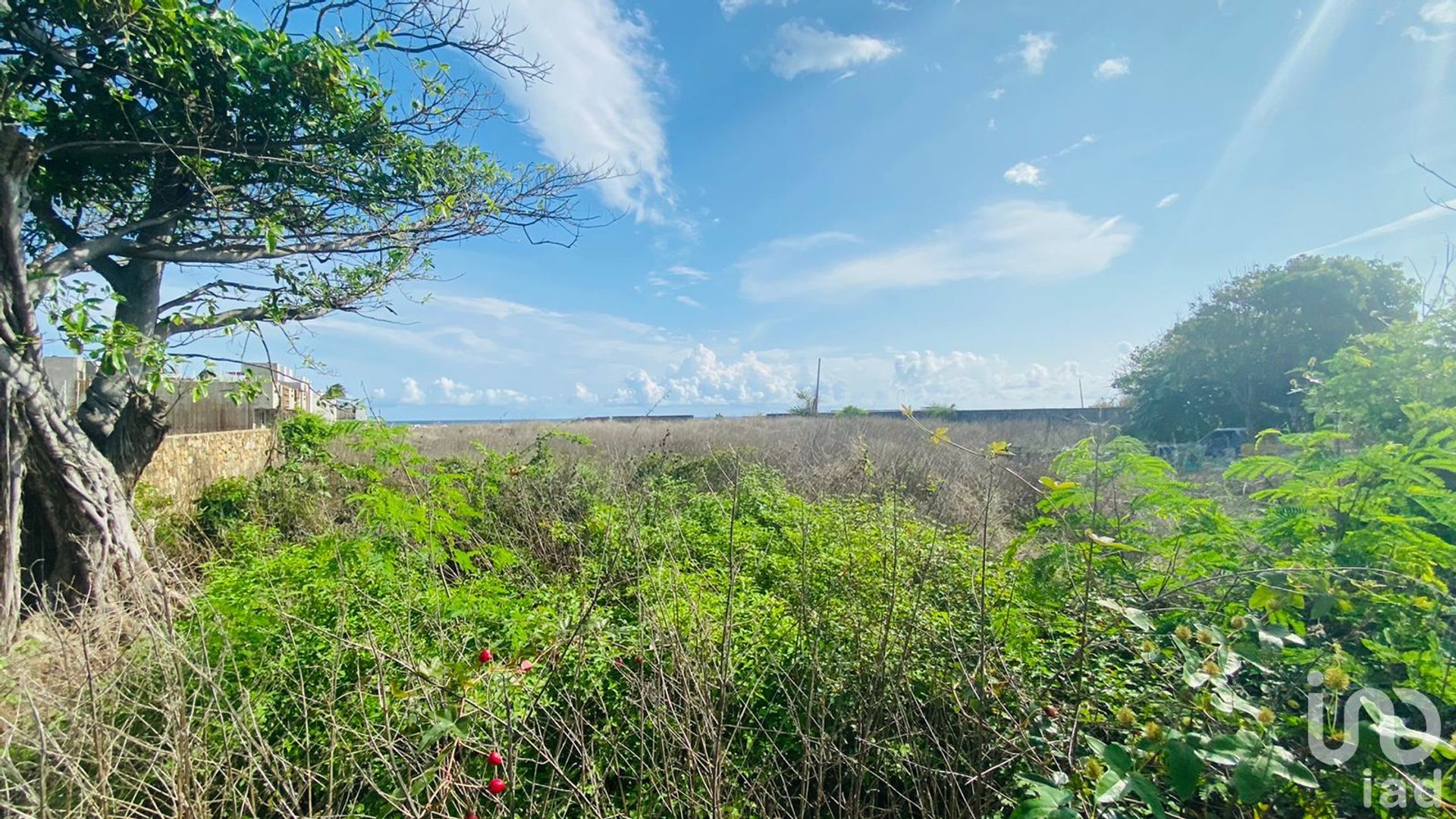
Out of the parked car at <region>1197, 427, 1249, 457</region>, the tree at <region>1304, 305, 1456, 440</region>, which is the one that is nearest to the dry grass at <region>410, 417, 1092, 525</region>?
the tree at <region>1304, 305, 1456, 440</region>

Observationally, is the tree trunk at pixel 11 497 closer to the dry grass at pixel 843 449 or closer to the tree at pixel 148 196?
the tree at pixel 148 196

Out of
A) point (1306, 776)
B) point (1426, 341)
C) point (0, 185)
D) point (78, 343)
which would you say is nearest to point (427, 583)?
point (78, 343)

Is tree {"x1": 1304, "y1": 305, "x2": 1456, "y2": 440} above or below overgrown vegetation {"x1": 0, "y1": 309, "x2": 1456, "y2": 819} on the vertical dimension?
above

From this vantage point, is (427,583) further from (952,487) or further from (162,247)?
(952,487)

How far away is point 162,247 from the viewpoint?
4504 mm

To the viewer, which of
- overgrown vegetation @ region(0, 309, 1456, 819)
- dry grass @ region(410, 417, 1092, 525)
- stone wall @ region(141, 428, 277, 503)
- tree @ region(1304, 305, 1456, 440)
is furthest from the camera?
dry grass @ region(410, 417, 1092, 525)

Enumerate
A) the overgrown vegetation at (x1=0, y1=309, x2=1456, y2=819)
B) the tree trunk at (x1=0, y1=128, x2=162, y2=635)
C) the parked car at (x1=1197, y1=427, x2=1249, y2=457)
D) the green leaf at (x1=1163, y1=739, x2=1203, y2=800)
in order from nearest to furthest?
the green leaf at (x1=1163, y1=739, x2=1203, y2=800), the overgrown vegetation at (x1=0, y1=309, x2=1456, y2=819), the tree trunk at (x1=0, y1=128, x2=162, y2=635), the parked car at (x1=1197, y1=427, x2=1249, y2=457)

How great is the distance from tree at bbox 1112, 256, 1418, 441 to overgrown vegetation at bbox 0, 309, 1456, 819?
47.0 feet

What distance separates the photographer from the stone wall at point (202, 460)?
20.9 ft

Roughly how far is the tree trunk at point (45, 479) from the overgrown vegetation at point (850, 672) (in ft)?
2.09

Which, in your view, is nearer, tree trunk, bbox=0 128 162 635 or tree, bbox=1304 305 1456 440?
tree, bbox=1304 305 1456 440

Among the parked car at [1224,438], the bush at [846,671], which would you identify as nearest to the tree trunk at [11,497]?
the bush at [846,671]

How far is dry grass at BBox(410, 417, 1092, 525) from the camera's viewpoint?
696 centimetres

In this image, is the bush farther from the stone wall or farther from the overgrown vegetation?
the stone wall
